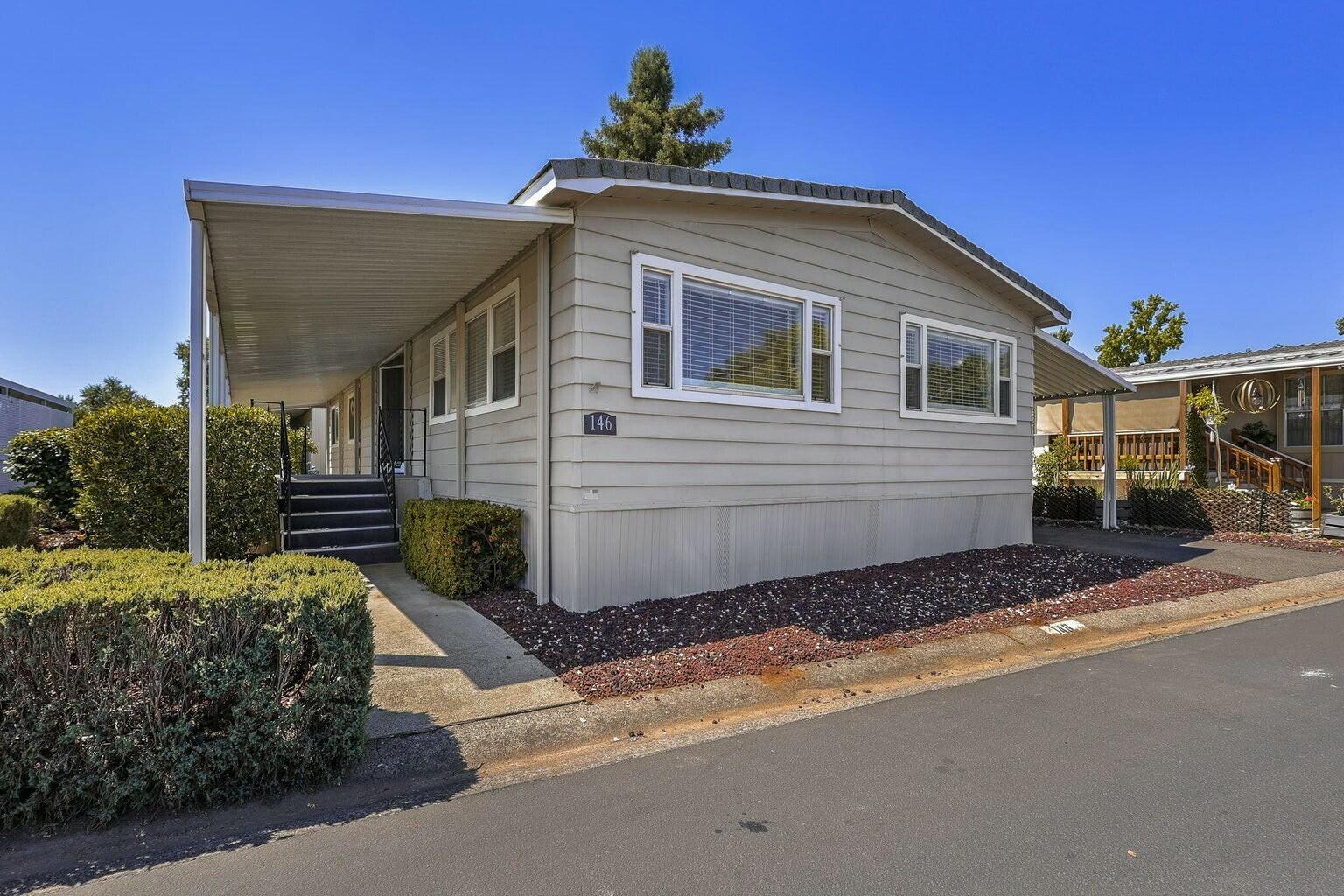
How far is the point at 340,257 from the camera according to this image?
21.2 feet

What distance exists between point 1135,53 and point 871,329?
27.4ft

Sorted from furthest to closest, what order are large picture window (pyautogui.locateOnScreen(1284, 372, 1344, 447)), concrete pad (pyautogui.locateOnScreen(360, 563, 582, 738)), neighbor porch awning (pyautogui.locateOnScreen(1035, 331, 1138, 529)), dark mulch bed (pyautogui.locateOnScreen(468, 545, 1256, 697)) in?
large picture window (pyautogui.locateOnScreen(1284, 372, 1344, 447)) < neighbor porch awning (pyautogui.locateOnScreen(1035, 331, 1138, 529)) < dark mulch bed (pyautogui.locateOnScreen(468, 545, 1256, 697)) < concrete pad (pyautogui.locateOnScreen(360, 563, 582, 738))

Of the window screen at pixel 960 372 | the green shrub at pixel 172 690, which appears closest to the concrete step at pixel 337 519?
the green shrub at pixel 172 690

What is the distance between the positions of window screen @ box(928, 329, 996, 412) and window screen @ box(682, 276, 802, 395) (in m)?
2.60

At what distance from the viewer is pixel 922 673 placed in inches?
198

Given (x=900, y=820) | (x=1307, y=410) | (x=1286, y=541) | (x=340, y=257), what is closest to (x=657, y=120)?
(x=1307, y=410)

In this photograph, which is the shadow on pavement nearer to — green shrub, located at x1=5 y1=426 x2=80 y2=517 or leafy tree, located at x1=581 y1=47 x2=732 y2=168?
green shrub, located at x1=5 y1=426 x2=80 y2=517

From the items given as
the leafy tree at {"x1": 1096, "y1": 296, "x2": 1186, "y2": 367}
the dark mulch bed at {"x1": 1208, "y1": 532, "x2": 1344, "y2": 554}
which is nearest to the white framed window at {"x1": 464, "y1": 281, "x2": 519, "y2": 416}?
the dark mulch bed at {"x1": 1208, "y1": 532, "x2": 1344, "y2": 554}

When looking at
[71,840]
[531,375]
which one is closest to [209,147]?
[531,375]

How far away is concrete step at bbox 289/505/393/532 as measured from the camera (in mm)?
9008

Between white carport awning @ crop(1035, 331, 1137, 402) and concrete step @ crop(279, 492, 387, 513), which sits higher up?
white carport awning @ crop(1035, 331, 1137, 402)

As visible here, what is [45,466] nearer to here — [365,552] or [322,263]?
[365,552]

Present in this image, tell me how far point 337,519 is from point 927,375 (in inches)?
319

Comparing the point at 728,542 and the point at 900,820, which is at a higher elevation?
the point at 728,542
